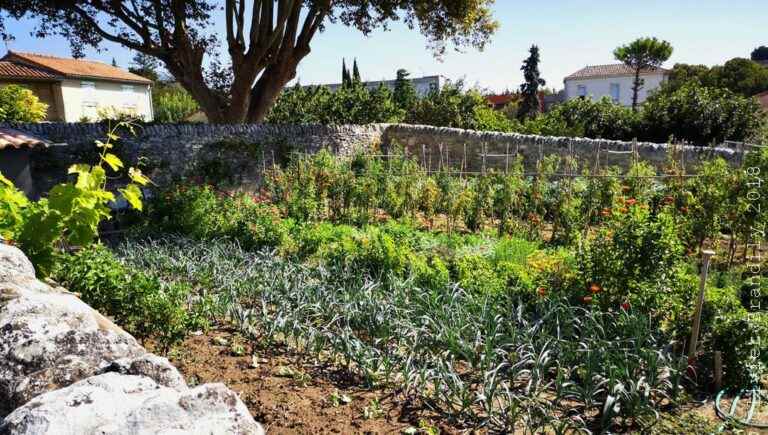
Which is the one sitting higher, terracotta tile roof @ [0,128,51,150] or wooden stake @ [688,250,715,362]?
terracotta tile roof @ [0,128,51,150]

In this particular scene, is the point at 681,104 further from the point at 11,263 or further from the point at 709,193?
the point at 11,263

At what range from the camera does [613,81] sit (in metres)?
45.3

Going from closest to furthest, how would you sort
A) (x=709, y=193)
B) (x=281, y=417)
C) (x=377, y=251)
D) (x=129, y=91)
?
(x=281, y=417), (x=377, y=251), (x=709, y=193), (x=129, y=91)

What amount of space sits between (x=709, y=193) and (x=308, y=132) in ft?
38.1

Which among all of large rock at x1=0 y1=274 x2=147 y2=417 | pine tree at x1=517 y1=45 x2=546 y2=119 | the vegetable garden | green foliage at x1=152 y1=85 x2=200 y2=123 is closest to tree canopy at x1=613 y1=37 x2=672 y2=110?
pine tree at x1=517 y1=45 x2=546 y2=119

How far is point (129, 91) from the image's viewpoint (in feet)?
110

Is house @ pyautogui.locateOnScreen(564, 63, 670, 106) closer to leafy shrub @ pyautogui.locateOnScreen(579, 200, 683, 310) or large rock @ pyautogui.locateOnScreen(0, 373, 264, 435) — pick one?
leafy shrub @ pyautogui.locateOnScreen(579, 200, 683, 310)

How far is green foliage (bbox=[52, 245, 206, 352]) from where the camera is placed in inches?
150

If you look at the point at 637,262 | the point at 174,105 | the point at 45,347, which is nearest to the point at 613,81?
the point at 174,105

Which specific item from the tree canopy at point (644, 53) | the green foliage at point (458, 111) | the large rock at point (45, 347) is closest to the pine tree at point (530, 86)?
the tree canopy at point (644, 53)

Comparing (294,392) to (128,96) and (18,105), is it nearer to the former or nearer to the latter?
(18,105)

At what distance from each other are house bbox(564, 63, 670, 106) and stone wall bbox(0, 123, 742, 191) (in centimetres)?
3223

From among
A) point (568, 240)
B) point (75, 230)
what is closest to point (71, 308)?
point (75, 230)

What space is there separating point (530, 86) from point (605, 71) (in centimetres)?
1240
